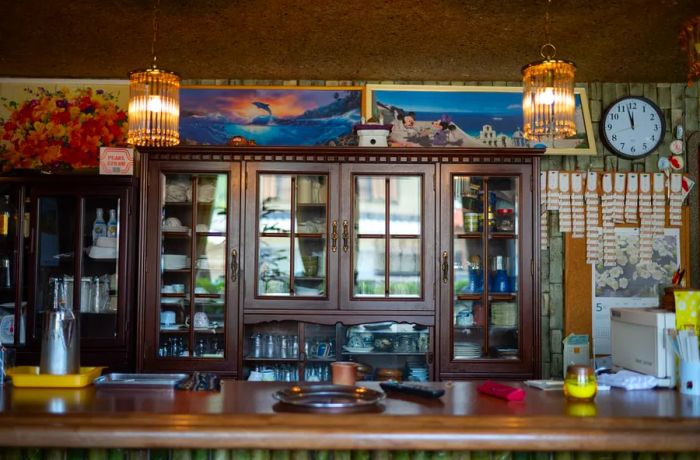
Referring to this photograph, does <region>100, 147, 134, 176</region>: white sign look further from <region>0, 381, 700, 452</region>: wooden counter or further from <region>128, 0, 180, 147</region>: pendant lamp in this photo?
<region>0, 381, 700, 452</region>: wooden counter

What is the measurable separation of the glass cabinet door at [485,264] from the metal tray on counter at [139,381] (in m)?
2.23

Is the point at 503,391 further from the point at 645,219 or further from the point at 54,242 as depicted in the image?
the point at 54,242

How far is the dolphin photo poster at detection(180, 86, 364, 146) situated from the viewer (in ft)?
17.5

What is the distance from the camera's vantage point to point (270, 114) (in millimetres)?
5359

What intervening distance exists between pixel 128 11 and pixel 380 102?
2.00 m

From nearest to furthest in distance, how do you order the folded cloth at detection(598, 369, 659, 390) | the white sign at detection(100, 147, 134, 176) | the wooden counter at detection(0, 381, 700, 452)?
the wooden counter at detection(0, 381, 700, 452), the folded cloth at detection(598, 369, 659, 390), the white sign at detection(100, 147, 134, 176)

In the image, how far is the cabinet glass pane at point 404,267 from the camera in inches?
189

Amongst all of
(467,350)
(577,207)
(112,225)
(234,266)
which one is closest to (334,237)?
(234,266)

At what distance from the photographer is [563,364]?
5.26 m

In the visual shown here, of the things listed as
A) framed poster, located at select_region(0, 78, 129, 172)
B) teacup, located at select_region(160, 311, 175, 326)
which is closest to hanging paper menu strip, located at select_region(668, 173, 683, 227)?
teacup, located at select_region(160, 311, 175, 326)

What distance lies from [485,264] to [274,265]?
4.69 feet

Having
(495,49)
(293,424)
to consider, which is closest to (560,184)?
(495,49)

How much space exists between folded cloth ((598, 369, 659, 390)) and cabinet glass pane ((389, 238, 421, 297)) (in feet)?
5.99

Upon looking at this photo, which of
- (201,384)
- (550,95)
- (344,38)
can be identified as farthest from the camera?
(344,38)
